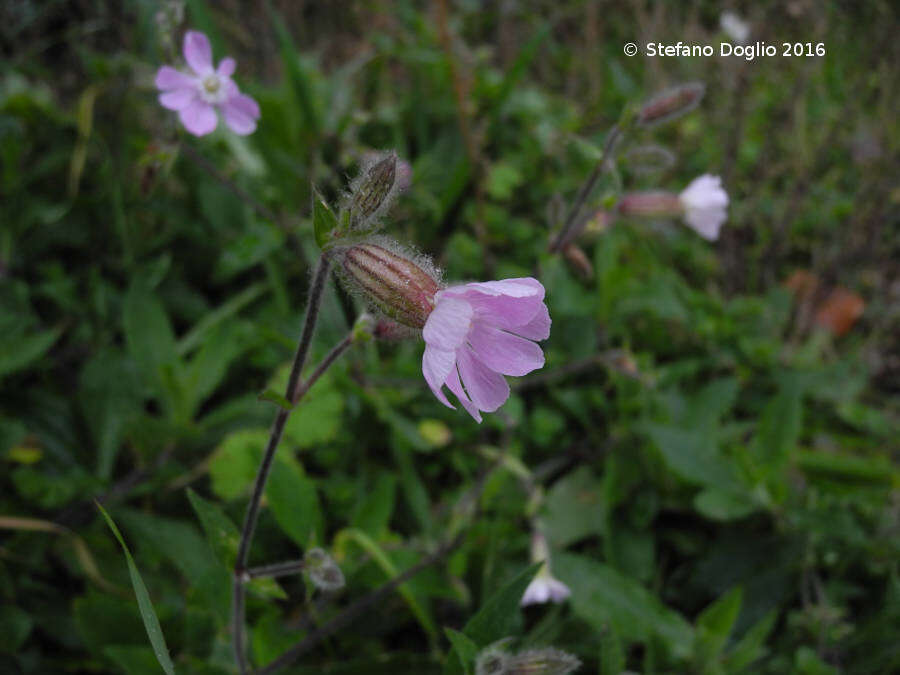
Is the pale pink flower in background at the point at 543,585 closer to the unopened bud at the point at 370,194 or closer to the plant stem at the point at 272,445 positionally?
the plant stem at the point at 272,445

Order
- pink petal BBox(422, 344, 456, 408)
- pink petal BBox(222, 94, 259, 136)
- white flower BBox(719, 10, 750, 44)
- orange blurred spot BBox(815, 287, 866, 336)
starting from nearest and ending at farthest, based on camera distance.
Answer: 1. pink petal BBox(422, 344, 456, 408)
2. pink petal BBox(222, 94, 259, 136)
3. orange blurred spot BBox(815, 287, 866, 336)
4. white flower BBox(719, 10, 750, 44)

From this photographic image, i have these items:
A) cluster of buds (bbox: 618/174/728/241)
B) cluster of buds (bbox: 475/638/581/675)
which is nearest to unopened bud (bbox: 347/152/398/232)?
cluster of buds (bbox: 475/638/581/675)

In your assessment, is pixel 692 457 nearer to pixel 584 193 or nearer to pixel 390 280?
pixel 584 193

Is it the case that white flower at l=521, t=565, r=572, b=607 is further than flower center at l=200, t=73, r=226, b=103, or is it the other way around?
flower center at l=200, t=73, r=226, b=103

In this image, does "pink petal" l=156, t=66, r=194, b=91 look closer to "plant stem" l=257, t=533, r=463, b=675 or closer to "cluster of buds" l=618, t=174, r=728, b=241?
"cluster of buds" l=618, t=174, r=728, b=241

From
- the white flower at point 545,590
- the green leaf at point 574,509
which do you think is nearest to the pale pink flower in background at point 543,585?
the white flower at point 545,590

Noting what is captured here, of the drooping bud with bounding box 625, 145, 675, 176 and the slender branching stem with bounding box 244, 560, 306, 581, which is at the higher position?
the drooping bud with bounding box 625, 145, 675, 176

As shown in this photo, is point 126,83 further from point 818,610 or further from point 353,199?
point 818,610
